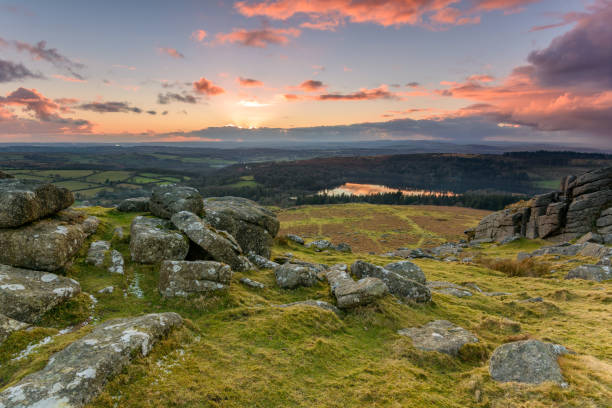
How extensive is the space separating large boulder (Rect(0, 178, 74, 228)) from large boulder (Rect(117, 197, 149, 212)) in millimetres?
6805

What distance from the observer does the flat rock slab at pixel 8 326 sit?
7.80 m

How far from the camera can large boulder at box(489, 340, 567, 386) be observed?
7766mm

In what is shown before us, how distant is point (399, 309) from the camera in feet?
42.6

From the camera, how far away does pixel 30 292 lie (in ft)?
31.8

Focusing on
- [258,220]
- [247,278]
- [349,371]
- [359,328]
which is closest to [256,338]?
[349,371]

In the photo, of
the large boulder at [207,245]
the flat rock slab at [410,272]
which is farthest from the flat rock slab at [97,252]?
the flat rock slab at [410,272]

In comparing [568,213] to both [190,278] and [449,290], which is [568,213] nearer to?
[449,290]

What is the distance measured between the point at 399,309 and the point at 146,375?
10505mm

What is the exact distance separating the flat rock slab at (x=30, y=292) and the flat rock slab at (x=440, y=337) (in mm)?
13392

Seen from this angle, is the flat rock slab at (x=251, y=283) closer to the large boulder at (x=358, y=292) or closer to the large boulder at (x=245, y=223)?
the large boulder at (x=358, y=292)

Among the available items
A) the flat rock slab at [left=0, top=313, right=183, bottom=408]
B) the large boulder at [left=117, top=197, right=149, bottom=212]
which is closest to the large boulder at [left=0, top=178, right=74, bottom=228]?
the large boulder at [left=117, top=197, right=149, bottom=212]

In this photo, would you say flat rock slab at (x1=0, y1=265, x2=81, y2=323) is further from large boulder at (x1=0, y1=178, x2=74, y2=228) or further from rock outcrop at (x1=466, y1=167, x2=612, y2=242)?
rock outcrop at (x1=466, y1=167, x2=612, y2=242)

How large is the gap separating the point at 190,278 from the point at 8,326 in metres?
5.52

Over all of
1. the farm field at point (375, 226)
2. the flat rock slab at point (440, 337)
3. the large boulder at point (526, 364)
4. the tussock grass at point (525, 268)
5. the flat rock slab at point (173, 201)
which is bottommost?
the farm field at point (375, 226)
